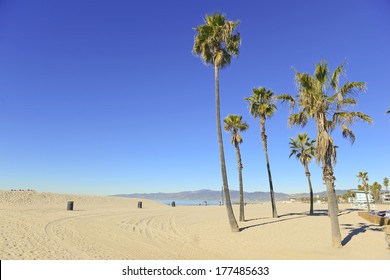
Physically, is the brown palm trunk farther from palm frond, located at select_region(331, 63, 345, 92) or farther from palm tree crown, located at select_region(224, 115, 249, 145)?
palm tree crown, located at select_region(224, 115, 249, 145)

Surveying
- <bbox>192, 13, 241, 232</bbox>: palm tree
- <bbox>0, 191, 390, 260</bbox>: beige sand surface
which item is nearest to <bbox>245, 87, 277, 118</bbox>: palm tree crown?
<bbox>192, 13, 241, 232</bbox>: palm tree

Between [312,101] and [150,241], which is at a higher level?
[312,101]

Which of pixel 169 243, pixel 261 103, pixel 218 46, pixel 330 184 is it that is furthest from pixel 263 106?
pixel 169 243

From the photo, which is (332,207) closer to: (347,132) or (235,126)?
(347,132)

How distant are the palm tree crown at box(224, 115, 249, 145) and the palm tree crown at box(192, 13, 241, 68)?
7865 mm

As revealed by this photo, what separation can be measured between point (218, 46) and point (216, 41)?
39 centimetres

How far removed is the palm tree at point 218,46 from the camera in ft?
62.1

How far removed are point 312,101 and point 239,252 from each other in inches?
343

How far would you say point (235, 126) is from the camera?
2725 centimetres
